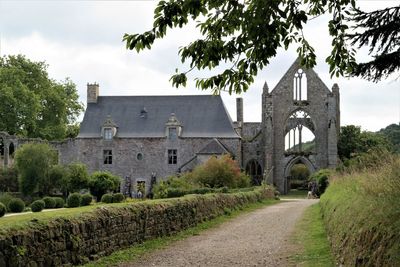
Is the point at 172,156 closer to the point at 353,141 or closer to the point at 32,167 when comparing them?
the point at 32,167

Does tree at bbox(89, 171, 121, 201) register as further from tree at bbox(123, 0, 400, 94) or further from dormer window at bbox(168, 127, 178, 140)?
tree at bbox(123, 0, 400, 94)

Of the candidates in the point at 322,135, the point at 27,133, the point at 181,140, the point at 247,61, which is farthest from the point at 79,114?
the point at 247,61

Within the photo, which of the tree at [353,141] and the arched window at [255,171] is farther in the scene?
the tree at [353,141]

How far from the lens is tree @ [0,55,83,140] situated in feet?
174

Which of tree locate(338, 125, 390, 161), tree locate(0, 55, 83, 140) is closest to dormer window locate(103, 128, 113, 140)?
tree locate(0, 55, 83, 140)

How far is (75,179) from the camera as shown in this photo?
42.9 metres

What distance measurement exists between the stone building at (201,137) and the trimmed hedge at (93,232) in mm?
34041

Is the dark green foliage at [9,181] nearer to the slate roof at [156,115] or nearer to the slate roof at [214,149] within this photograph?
the slate roof at [156,115]

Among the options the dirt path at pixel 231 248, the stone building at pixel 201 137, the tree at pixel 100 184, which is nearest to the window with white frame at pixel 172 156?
the stone building at pixel 201 137

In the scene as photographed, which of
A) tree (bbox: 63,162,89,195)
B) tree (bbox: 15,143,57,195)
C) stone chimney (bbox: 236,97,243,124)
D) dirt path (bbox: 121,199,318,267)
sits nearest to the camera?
dirt path (bbox: 121,199,318,267)

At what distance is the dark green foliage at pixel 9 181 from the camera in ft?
150

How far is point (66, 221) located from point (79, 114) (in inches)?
2246

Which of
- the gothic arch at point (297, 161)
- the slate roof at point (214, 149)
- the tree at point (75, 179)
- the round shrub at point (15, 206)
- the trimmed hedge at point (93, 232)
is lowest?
the round shrub at point (15, 206)

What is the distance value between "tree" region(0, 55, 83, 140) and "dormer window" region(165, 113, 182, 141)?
1247 centimetres
